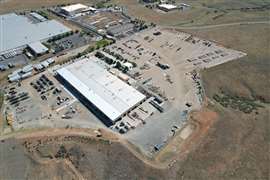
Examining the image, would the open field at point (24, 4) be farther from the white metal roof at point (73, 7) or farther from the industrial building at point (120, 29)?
the industrial building at point (120, 29)

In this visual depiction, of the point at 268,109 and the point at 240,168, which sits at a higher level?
the point at 268,109

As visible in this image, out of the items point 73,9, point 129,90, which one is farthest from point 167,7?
point 129,90

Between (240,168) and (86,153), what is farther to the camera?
(86,153)

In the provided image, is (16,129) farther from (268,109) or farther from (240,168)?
(268,109)

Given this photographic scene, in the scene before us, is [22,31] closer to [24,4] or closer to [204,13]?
[24,4]

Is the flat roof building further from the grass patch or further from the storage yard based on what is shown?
the grass patch

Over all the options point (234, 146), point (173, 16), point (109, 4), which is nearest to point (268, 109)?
point (234, 146)

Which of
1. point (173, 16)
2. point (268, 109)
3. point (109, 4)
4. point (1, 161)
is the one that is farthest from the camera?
point (109, 4)
